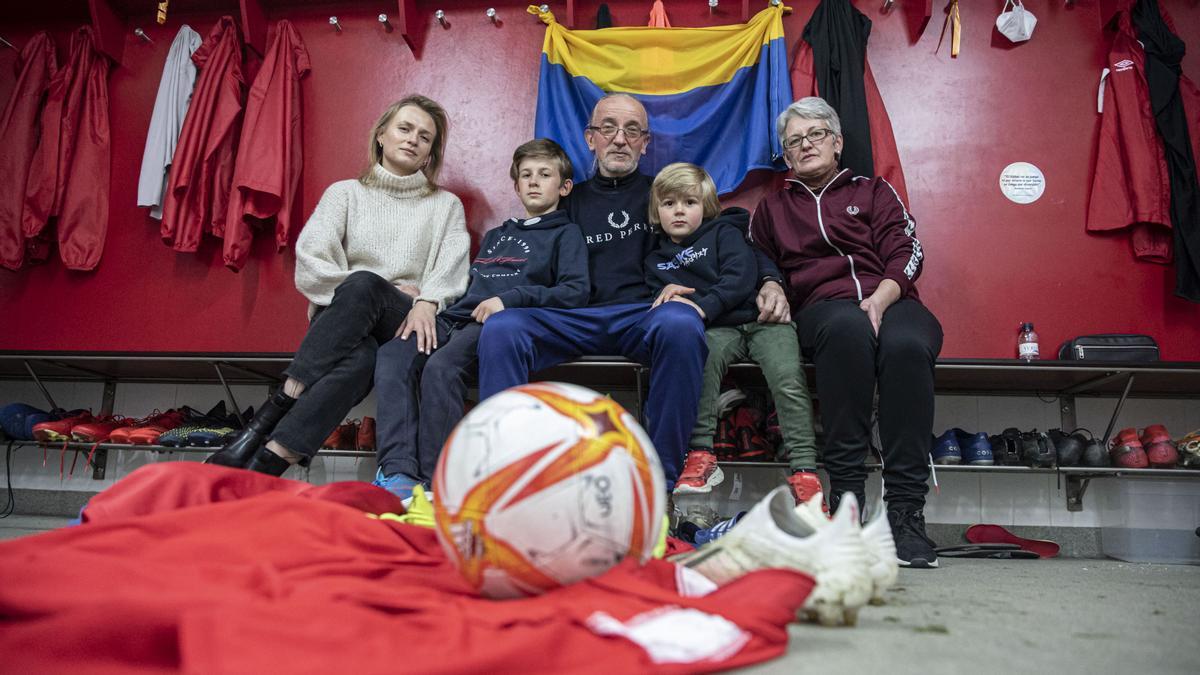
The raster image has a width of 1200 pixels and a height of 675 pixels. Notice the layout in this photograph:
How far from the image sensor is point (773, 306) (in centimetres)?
261

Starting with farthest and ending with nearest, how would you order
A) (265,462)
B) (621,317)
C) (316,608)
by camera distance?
(621,317), (265,462), (316,608)

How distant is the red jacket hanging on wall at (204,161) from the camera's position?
3.44m

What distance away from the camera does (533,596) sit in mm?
1098

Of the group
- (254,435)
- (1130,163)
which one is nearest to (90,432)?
(254,435)

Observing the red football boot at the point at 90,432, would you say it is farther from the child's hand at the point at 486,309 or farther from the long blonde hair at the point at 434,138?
the child's hand at the point at 486,309

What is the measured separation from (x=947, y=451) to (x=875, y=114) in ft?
4.79

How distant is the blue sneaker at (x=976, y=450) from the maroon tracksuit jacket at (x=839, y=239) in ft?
1.97

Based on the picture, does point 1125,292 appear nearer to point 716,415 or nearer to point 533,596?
point 716,415

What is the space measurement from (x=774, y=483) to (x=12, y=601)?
2.65 m

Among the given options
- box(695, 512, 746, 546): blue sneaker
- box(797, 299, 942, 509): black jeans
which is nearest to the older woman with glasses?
box(797, 299, 942, 509): black jeans

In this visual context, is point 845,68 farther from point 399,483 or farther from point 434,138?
point 399,483

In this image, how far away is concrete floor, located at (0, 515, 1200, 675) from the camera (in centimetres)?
99

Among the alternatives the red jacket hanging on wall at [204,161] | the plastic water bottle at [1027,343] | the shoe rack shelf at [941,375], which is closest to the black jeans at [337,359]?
the shoe rack shelf at [941,375]

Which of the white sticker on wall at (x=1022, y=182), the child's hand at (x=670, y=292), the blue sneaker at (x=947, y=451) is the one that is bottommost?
the blue sneaker at (x=947, y=451)
